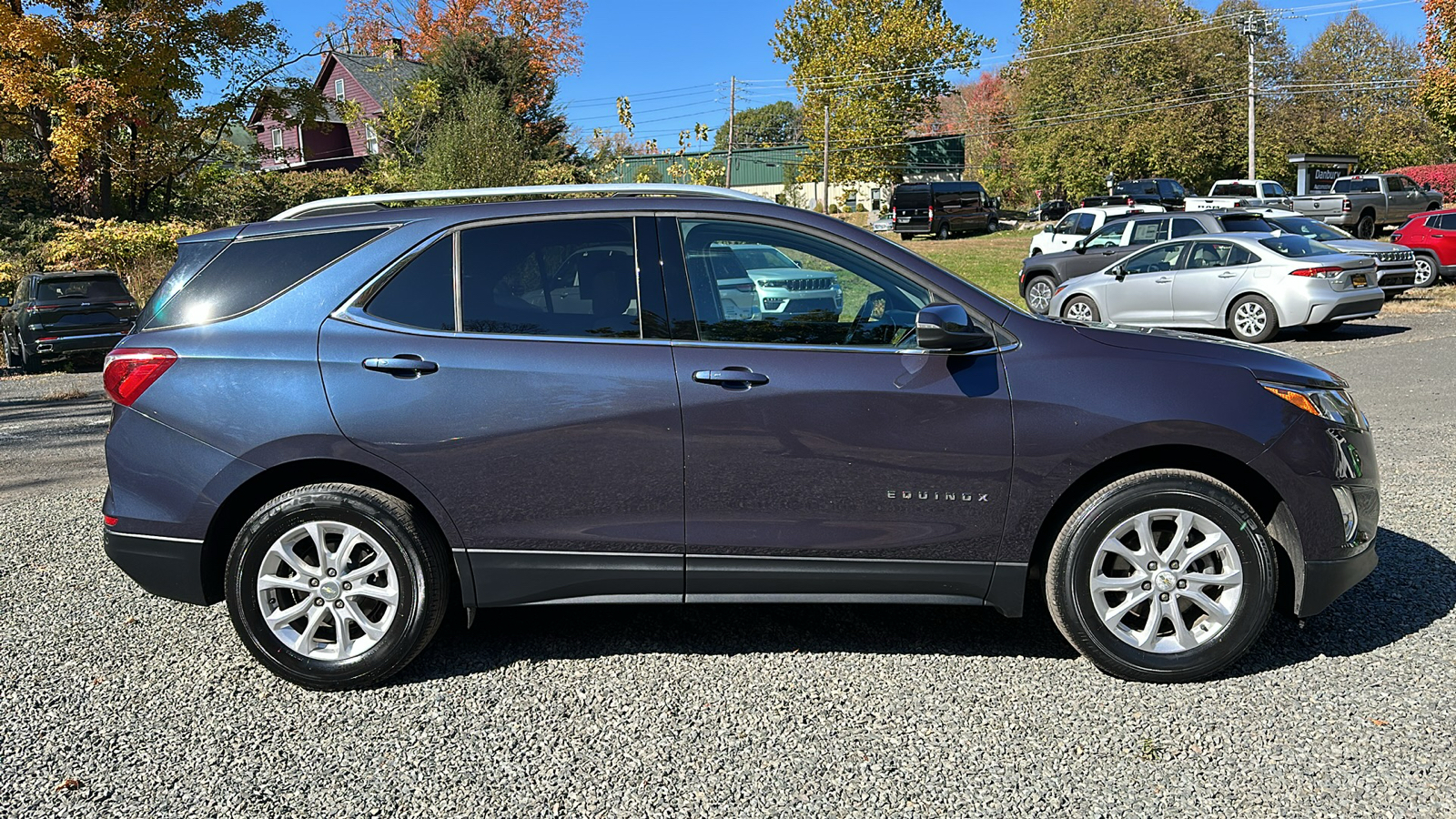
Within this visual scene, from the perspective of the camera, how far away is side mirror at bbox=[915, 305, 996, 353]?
366 cm

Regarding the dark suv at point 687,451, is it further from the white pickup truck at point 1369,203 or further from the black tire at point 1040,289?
the white pickup truck at point 1369,203

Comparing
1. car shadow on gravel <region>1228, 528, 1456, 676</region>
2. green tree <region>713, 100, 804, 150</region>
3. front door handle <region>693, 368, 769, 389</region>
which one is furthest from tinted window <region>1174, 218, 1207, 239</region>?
green tree <region>713, 100, 804, 150</region>

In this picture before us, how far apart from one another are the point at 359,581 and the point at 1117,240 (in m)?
18.0

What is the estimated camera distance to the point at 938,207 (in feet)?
122

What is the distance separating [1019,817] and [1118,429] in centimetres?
140

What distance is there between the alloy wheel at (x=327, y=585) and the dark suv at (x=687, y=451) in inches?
0.4

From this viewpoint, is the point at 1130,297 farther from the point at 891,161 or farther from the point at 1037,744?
the point at 891,161

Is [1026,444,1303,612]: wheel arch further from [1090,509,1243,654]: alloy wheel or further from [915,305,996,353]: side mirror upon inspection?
[915,305,996,353]: side mirror

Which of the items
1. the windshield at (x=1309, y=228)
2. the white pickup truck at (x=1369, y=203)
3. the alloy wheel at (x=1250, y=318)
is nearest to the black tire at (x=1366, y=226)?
the white pickup truck at (x=1369, y=203)

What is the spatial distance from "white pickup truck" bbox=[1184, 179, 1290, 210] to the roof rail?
89.8 ft

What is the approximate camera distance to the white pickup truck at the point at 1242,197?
29.0m

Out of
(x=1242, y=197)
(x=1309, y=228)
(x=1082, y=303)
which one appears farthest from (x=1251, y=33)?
(x=1082, y=303)

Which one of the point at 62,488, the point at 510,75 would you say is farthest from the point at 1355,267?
the point at 510,75

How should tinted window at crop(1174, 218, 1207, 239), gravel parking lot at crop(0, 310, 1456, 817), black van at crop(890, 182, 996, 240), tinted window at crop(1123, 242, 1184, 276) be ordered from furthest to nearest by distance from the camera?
black van at crop(890, 182, 996, 240) < tinted window at crop(1174, 218, 1207, 239) < tinted window at crop(1123, 242, 1184, 276) < gravel parking lot at crop(0, 310, 1456, 817)
